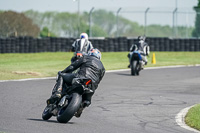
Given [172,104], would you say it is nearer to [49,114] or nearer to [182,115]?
[182,115]

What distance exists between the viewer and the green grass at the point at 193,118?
361 inches

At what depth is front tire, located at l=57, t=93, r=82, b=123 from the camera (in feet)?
28.6

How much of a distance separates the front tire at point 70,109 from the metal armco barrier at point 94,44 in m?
21.0

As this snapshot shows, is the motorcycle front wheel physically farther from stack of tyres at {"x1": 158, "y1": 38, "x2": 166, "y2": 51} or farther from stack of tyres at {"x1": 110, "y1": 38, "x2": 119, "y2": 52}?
stack of tyres at {"x1": 158, "y1": 38, "x2": 166, "y2": 51}

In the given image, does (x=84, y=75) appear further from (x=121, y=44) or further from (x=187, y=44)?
(x=187, y=44)

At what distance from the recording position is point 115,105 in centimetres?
1199

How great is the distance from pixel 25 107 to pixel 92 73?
245cm

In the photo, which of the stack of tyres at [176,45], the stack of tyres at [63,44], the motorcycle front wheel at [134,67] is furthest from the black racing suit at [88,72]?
the stack of tyres at [176,45]

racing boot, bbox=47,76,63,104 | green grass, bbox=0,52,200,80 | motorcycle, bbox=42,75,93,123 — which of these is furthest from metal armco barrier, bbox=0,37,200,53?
motorcycle, bbox=42,75,93,123

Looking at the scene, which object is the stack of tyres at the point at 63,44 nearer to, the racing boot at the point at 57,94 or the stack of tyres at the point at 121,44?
the stack of tyres at the point at 121,44

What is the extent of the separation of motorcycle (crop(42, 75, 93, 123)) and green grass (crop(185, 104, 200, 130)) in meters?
1.83

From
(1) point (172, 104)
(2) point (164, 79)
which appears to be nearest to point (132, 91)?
(1) point (172, 104)

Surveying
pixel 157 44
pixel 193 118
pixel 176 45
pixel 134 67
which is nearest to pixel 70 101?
pixel 193 118

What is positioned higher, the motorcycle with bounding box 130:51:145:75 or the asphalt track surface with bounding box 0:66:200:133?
the motorcycle with bounding box 130:51:145:75
